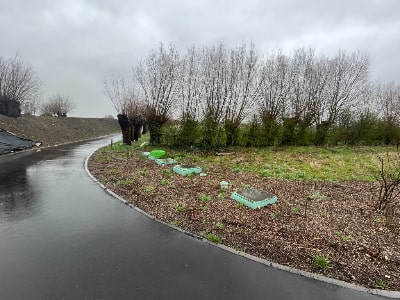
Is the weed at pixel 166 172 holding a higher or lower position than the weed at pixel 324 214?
higher

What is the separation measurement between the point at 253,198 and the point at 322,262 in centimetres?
261

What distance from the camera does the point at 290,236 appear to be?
15.9ft

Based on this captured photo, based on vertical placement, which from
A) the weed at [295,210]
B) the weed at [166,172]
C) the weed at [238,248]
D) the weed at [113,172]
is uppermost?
the weed at [166,172]

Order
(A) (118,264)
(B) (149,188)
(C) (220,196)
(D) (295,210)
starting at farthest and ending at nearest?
(B) (149,188) → (C) (220,196) → (D) (295,210) → (A) (118,264)

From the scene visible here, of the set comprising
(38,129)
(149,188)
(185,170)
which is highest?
(38,129)

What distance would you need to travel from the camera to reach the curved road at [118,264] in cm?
332

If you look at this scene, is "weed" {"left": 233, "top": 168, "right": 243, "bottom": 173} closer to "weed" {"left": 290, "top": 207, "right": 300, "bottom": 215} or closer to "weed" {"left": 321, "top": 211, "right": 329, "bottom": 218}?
"weed" {"left": 290, "top": 207, "right": 300, "bottom": 215}

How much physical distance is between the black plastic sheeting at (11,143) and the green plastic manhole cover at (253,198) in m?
15.4

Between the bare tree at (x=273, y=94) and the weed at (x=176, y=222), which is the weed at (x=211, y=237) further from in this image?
the bare tree at (x=273, y=94)

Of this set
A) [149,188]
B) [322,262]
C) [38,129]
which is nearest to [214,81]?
[149,188]

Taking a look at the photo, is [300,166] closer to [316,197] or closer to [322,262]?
[316,197]

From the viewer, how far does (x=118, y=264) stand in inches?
155

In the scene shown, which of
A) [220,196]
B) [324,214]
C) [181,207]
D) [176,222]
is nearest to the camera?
[176,222]

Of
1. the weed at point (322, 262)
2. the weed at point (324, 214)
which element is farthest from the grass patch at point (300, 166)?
the weed at point (322, 262)
